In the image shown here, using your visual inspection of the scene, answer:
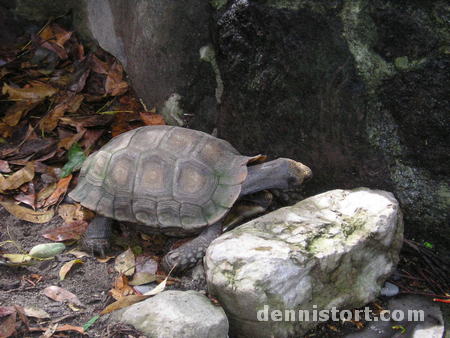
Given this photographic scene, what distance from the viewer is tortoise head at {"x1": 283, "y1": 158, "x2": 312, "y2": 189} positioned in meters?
3.42

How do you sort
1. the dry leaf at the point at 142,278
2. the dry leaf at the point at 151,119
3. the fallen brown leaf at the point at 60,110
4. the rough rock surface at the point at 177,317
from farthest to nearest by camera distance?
the fallen brown leaf at the point at 60,110
the dry leaf at the point at 151,119
the dry leaf at the point at 142,278
the rough rock surface at the point at 177,317

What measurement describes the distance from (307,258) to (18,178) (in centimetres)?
261

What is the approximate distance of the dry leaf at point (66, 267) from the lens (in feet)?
10.7

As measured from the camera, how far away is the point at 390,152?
322 cm

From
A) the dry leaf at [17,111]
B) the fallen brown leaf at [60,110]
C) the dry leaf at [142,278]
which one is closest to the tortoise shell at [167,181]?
the dry leaf at [142,278]

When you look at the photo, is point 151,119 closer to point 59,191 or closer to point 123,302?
point 59,191

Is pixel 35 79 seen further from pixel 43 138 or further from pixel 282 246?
pixel 282 246

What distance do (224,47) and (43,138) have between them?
194cm

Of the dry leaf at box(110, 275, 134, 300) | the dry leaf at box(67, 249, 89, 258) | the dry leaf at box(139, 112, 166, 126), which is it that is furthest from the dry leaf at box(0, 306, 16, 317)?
the dry leaf at box(139, 112, 166, 126)

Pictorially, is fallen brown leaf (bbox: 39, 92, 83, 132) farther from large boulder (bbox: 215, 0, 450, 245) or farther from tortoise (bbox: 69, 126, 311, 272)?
large boulder (bbox: 215, 0, 450, 245)

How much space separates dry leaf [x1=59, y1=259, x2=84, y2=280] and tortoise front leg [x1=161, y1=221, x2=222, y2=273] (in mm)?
597

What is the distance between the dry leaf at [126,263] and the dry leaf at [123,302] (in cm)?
39

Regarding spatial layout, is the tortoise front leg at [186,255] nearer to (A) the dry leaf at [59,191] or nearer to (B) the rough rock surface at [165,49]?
(B) the rough rock surface at [165,49]

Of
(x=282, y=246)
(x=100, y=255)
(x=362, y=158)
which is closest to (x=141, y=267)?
(x=100, y=255)
